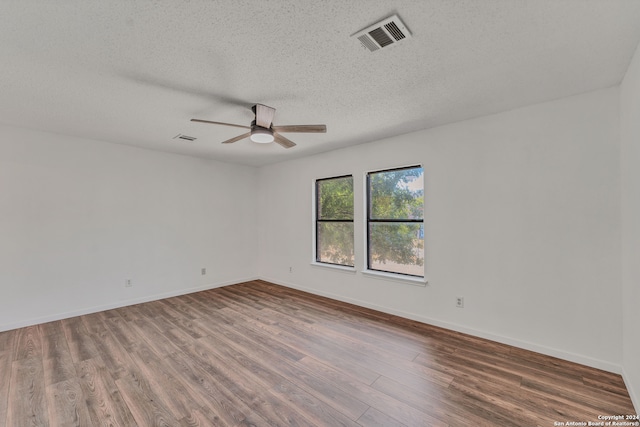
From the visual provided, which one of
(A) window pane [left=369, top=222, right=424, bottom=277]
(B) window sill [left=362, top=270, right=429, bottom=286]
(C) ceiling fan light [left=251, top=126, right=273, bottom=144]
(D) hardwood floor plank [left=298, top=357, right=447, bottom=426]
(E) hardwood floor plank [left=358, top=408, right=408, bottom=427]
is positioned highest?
(C) ceiling fan light [left=251, top=126, right=273, bottom=144]

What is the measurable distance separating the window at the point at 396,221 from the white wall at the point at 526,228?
0.19 metres

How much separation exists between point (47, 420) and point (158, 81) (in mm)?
2622

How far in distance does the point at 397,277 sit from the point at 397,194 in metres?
1.17

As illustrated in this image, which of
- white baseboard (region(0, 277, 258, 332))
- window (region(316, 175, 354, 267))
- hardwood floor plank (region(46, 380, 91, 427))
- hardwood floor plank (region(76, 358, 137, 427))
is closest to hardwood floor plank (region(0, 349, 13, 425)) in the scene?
hardwood floor plank (region(46, 380, 91, 427))

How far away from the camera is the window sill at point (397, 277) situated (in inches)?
140

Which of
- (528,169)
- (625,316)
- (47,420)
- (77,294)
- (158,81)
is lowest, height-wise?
(47,420)

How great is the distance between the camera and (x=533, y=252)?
9.02 feet

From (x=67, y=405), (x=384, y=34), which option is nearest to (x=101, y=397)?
(x=67, y=405)

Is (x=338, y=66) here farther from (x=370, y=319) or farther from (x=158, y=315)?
(x=158, y=315)

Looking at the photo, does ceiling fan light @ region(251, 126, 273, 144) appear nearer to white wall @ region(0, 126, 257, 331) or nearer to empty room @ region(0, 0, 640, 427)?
empty room @ region(0, 0, 640, 427)

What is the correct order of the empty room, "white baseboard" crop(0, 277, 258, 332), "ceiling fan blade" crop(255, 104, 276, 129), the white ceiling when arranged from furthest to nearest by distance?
"white baseboard" crop(0, 277, 258, 332)
"ceiling fan blade" crop(255, 104, 276, 129)
the empty room
the white ceiling

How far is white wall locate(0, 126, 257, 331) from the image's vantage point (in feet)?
11.4

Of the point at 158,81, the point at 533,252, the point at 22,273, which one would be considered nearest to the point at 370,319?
the point at 533,252

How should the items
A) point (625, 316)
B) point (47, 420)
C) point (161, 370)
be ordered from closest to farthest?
point (47, 420), point (625, 316), point (161, 370)
